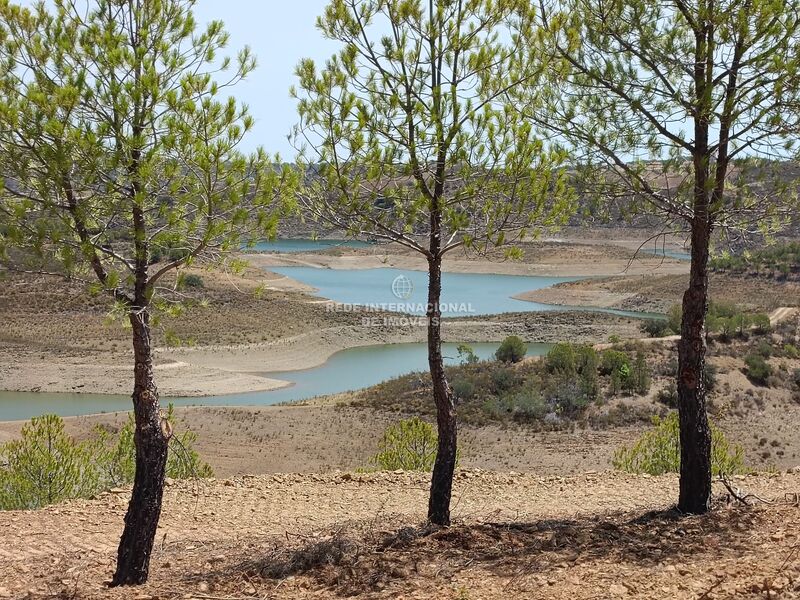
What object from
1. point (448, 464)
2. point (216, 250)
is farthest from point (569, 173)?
point (216, 250)

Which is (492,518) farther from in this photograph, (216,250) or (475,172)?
(216,250)

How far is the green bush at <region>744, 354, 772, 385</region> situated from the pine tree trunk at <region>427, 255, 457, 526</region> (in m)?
20.6

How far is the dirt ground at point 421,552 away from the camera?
5.41m

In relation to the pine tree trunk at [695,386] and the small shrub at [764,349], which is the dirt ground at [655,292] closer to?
the small shrub at [764,349]

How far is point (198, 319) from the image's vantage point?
42.7 meters

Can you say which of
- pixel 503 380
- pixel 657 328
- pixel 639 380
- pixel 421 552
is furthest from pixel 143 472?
pixel 657 328

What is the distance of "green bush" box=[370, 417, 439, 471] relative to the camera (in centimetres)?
1311

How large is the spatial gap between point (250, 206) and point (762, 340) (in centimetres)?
2846

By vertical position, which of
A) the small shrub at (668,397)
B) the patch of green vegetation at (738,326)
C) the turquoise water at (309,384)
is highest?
the patch of green vegetation at (738,326)

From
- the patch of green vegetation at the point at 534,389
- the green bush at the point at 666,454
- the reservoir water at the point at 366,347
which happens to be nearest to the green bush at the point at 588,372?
the patch of green vegetation at the point at 534,389

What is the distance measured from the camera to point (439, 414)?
7.50 meters

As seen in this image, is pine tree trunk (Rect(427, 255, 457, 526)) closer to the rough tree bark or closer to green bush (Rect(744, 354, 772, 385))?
the rough tree bark

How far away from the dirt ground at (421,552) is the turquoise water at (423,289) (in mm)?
40675

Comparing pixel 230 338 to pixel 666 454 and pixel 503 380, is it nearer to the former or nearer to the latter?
pixel 503 380
